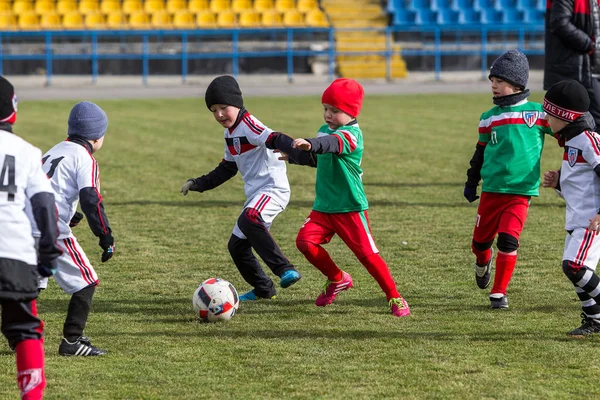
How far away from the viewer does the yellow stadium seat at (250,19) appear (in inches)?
1164

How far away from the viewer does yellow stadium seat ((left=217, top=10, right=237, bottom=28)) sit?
2955cm

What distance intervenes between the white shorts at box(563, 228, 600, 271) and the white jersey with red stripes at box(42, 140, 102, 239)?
8.31 ft

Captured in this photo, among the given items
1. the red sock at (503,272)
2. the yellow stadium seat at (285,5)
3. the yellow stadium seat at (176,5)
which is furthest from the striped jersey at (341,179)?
the yellow stadium seat at (285,5)

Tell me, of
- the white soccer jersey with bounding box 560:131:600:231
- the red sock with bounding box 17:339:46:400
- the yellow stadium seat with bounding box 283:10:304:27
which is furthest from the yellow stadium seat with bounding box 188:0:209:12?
the red sock with bounding box 17:339:46:400

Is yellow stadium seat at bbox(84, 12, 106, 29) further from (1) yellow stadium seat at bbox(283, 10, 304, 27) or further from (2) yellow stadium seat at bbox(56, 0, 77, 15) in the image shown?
(1) yellow stadium seat at bbox(283, 10, 304, 27)

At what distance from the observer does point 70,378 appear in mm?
4617

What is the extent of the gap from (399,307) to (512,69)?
1.59 meters

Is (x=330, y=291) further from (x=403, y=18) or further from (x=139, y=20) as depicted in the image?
(x=403, y=18)

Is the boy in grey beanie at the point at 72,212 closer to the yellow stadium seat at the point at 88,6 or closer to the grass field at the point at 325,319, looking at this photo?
the grass field at the point at 325,319

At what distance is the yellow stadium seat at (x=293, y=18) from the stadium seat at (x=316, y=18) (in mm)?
203

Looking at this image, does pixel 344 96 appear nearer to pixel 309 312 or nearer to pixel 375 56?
pixel 309 312

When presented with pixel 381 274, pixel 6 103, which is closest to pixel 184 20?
pixel 381 274

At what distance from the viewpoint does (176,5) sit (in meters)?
30.2

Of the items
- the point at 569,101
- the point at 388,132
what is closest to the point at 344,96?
the point at 569,101
